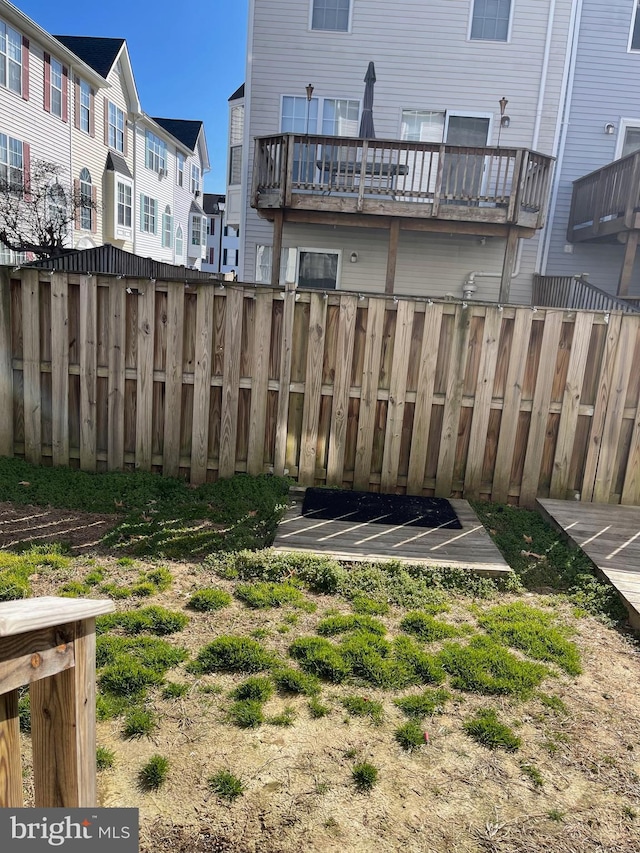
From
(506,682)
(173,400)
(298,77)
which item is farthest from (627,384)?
(298,77)

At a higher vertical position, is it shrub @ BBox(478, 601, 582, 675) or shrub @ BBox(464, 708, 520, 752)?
shrub @ BBox(478, 601, 582, 675)

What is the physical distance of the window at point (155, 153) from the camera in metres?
30.4

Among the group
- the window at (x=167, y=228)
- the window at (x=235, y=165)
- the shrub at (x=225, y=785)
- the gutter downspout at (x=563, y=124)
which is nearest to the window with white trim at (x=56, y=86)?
the window at (x=235, y=165)

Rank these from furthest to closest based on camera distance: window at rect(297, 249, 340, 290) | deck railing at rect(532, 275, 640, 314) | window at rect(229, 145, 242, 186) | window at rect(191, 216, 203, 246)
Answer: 1. window at rect(191, 216, 203, 246)
2. window at rect(229, 145, 242, 186)
3. window at rect(297, 249, 340, 290)
4. deck railing at rect(532, 275, 640, 314)

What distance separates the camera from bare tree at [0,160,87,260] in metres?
15.9

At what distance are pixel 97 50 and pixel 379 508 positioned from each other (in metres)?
26.9

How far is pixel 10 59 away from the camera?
18281 millimetres

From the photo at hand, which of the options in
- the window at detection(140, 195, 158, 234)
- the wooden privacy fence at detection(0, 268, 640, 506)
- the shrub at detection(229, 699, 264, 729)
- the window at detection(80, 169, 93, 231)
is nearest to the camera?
the shrub at detection(229, 699, 264, 729)

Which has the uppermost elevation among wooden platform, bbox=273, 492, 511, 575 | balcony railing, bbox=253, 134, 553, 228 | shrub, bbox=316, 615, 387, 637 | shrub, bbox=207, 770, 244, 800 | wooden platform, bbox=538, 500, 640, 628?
balcony railing, bbox=253, 134, 553, 228

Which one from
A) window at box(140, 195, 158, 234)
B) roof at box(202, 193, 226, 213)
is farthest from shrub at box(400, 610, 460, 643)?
roof at box(202, 193, 226, 213)

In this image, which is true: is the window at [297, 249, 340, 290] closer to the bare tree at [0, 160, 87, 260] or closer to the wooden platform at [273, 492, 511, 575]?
the bare tree at [0, 160, 87, 260]

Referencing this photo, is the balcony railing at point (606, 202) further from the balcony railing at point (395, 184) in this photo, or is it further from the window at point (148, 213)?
the window at point (148, 213)

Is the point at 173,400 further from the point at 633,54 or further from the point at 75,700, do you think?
the point at 633,54

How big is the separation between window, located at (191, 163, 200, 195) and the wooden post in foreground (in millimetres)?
41699
